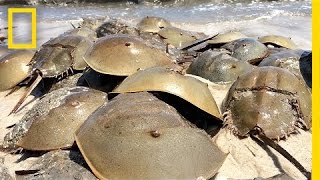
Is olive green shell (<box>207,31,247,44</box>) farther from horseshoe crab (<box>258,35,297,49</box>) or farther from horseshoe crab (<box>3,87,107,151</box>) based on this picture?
horseshoe crab (<box>3,87,107,151</box>)

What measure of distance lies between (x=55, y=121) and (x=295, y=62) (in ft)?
8.20

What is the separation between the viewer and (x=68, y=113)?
2.95m

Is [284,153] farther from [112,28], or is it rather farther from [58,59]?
[112,28]

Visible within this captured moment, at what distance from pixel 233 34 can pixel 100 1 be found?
47.8 feet

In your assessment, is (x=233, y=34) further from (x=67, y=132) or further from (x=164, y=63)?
(x=67, y=132)

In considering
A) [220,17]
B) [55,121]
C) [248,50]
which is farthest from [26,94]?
[220,17]

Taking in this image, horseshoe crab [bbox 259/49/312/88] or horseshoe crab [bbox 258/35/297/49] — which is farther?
horseshoe crab [bbox 258/35/297/49]

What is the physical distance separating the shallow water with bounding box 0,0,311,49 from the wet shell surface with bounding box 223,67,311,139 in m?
4.10

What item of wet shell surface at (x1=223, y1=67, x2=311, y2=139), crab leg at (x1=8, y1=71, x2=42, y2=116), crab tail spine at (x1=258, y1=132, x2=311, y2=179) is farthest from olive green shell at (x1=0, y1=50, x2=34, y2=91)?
crab tail spine at (x1=258, y1=132, x2=311, y2=179)

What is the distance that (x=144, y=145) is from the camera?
7.66ft

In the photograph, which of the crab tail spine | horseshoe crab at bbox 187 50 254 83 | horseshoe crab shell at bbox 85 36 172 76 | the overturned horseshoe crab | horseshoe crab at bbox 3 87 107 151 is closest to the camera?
the crab tail spine

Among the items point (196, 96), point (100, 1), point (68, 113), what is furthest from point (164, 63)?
point (100, 1)

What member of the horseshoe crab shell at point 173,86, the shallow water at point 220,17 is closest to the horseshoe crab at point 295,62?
the horseshoe crab shell at point 173,86

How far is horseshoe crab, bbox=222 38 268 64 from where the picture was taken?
4695mm
